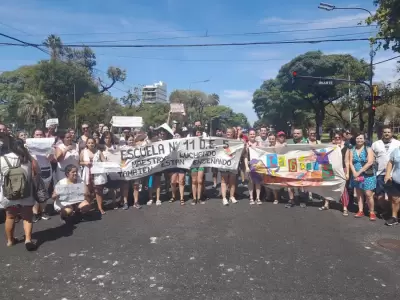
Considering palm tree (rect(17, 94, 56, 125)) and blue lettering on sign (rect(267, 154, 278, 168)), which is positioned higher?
palm tree (rect(17, 94, 56, 125))

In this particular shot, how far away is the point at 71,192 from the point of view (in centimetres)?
622

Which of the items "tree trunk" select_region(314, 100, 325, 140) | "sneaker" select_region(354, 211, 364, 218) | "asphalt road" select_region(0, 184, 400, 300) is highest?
A: "tree trunk" select_region(314, 100, 325, 140)

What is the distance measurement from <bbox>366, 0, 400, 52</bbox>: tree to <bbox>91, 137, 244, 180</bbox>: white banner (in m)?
7.83

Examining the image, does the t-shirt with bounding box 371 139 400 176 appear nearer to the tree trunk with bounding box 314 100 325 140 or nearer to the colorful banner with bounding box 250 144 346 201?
the colorful banner with bounding box 250 144 346 201

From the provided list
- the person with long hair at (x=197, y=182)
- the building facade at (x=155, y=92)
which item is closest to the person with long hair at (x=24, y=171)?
the person with long hair at (x=197, y=182)

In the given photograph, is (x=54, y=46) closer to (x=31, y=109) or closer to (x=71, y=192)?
(x=31, y=109)

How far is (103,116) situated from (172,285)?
42.3 m

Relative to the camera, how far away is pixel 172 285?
3.91m

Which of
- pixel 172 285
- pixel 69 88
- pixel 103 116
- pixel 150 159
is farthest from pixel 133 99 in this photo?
pixel 172 285

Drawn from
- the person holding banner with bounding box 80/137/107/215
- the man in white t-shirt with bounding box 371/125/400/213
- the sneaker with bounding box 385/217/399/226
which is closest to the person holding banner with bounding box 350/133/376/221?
the man in white t-shirt with bounding box 371/125/400/213

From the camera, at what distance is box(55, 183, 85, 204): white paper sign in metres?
6.14

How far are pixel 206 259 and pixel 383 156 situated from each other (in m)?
4.09

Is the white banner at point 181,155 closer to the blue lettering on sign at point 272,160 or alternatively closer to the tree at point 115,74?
the blue lettering on sign at point 272,160

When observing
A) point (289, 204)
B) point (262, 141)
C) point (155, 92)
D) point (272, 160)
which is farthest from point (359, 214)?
point (155, 92)
